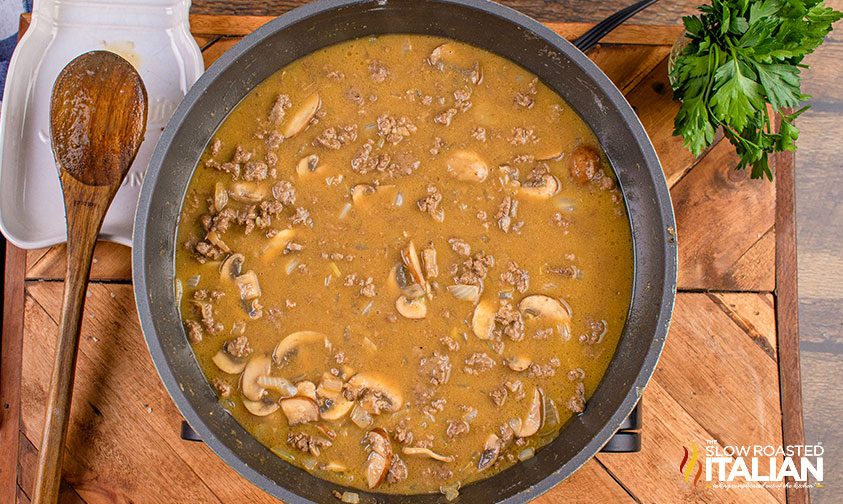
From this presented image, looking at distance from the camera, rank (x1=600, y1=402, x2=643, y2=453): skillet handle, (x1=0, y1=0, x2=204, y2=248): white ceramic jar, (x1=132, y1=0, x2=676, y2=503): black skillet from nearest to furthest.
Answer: (x1=132, y1=0, x2=676, y2=503): black skillet
(x1=600, y1=402, x2=643, y2=453): skillet handle
(x1=0, y1=0, x2=204, y2=248): white ceramic jar

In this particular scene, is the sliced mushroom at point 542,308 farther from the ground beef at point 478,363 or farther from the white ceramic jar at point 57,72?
the white ceramic jar at point 57,72

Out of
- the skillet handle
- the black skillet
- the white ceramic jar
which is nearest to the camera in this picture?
the black skillet

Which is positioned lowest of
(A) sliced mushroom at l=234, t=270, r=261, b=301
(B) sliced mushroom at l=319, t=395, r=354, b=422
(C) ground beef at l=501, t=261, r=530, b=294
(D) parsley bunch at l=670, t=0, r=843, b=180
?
(B) sliced mushroom at l=319, t=395, r=354, b=422

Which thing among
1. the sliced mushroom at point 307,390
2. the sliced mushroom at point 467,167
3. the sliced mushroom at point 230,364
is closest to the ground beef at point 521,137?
the sliced mushroom at point 467,167

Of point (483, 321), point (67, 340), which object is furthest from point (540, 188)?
point (67, 340)

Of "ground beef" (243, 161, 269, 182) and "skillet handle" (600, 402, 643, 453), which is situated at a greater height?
"ground beef" (243, 161, 269, 182)

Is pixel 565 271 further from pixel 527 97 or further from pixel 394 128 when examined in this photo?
pixel 394 128

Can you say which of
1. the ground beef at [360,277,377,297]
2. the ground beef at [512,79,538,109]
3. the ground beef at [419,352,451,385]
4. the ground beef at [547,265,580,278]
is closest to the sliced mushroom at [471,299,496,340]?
the ground beef at [419,352,451,385]

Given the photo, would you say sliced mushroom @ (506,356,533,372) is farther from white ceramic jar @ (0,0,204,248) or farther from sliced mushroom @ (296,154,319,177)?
white ceramic jar @ (0,0,204,248)
